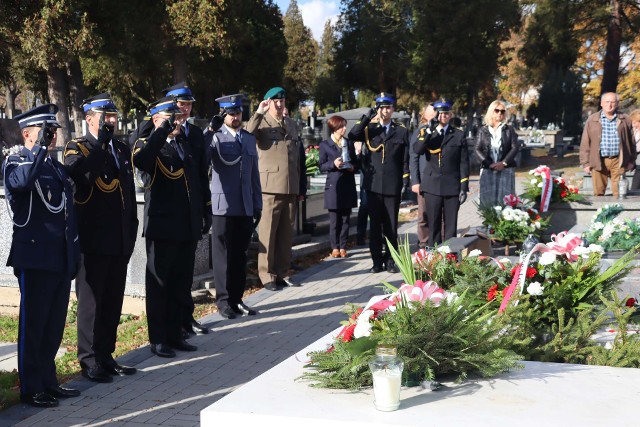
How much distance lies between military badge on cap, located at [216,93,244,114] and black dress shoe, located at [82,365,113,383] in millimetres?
2672

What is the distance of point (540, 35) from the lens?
113 ft

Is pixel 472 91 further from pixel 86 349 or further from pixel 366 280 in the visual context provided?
pixel 86 349

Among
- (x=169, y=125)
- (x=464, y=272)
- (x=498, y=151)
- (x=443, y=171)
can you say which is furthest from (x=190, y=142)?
(x=498, y=151)

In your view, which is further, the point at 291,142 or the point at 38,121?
the point at 291,142

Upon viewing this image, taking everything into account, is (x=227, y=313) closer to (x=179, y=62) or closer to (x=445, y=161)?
(x=445, y=161)

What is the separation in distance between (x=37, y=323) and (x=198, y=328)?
204 cm

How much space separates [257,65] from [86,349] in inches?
1298

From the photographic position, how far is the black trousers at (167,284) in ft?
21.2

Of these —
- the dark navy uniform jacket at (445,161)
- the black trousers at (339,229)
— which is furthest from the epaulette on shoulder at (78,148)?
the black trousers at (339,229)

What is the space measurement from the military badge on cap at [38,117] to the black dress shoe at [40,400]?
1689 millimetres

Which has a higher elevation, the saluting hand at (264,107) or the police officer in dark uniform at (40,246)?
the saluting hand at (264,107)

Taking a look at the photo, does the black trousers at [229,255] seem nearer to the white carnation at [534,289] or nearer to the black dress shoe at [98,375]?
the black dress shoe at [98,375]

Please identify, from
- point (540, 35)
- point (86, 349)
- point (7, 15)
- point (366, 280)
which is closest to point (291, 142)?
point (366, 280)

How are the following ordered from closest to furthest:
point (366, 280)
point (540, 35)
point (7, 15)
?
point (366, 280) → point (7, 15) → point (540, 35)
